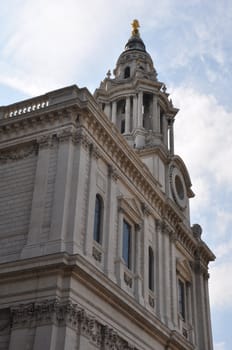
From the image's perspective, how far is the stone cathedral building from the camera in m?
19.1

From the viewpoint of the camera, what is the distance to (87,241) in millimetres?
21031

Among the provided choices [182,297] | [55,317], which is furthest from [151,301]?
[55,317]

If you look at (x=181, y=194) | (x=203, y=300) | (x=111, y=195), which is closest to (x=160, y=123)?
(x=181, y=194)

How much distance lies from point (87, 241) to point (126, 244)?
4.51 meters

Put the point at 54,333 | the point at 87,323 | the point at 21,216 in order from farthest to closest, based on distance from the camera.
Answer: the point at 21,216, the point at 87,323, the point at 54,333

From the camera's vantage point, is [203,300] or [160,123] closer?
[203,300]

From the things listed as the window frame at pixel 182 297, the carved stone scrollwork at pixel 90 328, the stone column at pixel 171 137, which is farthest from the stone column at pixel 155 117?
the carved stone scrollwork at pixel 90 328

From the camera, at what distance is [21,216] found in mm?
21953

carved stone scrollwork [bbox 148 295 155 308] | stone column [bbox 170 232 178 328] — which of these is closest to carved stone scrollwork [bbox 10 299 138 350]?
carved stone scrollwork [bbox 148 295 155 308]

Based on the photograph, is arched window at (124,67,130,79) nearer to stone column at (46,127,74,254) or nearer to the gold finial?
the gold finial

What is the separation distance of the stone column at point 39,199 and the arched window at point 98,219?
2414mm

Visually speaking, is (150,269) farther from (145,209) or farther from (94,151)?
(94,151)

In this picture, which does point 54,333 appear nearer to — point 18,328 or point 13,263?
point 18,328

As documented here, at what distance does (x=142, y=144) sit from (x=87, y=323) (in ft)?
55.2
